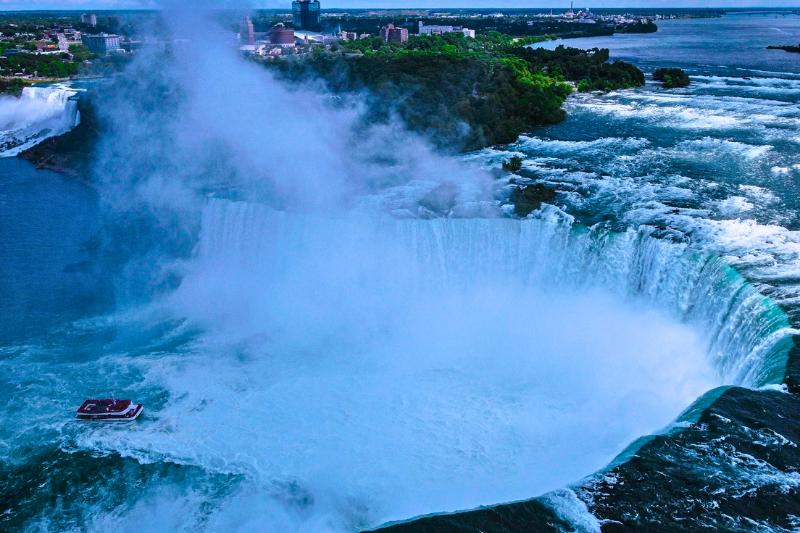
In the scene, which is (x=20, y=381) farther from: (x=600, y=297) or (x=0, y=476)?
(x=600, y=297)

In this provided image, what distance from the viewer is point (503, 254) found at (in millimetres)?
16203

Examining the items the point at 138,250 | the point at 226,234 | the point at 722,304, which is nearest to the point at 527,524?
the point at 722,304

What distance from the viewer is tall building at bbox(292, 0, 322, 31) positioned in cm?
4621

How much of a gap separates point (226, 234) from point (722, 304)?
12012 mm

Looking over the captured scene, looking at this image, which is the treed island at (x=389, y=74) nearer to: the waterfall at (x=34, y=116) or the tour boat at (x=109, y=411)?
the waterfall at (x=34, y=116)

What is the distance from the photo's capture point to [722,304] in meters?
12.7

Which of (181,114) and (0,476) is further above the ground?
(181,114)

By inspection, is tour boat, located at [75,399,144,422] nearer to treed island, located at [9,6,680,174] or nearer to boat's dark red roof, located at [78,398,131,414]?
boat's dark red roof, located at [78,398,131,414]

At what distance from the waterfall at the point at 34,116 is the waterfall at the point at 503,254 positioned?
2036cm

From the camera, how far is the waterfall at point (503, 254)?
1352 cm

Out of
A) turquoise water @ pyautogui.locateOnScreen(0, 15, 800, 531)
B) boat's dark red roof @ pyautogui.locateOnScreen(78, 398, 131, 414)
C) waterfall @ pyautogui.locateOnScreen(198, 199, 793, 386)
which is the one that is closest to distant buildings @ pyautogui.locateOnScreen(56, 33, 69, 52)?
turquoise water @ pyautogui.locateOnScreen(0, 15, 800, 531)

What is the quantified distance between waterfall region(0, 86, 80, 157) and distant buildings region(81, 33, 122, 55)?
12.3 metres

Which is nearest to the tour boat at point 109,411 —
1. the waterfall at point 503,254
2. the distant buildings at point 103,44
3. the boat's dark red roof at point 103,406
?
the boat's dark red roof at point 103,406

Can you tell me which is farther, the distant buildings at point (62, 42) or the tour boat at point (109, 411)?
the distant buildings at point (62, 42)
